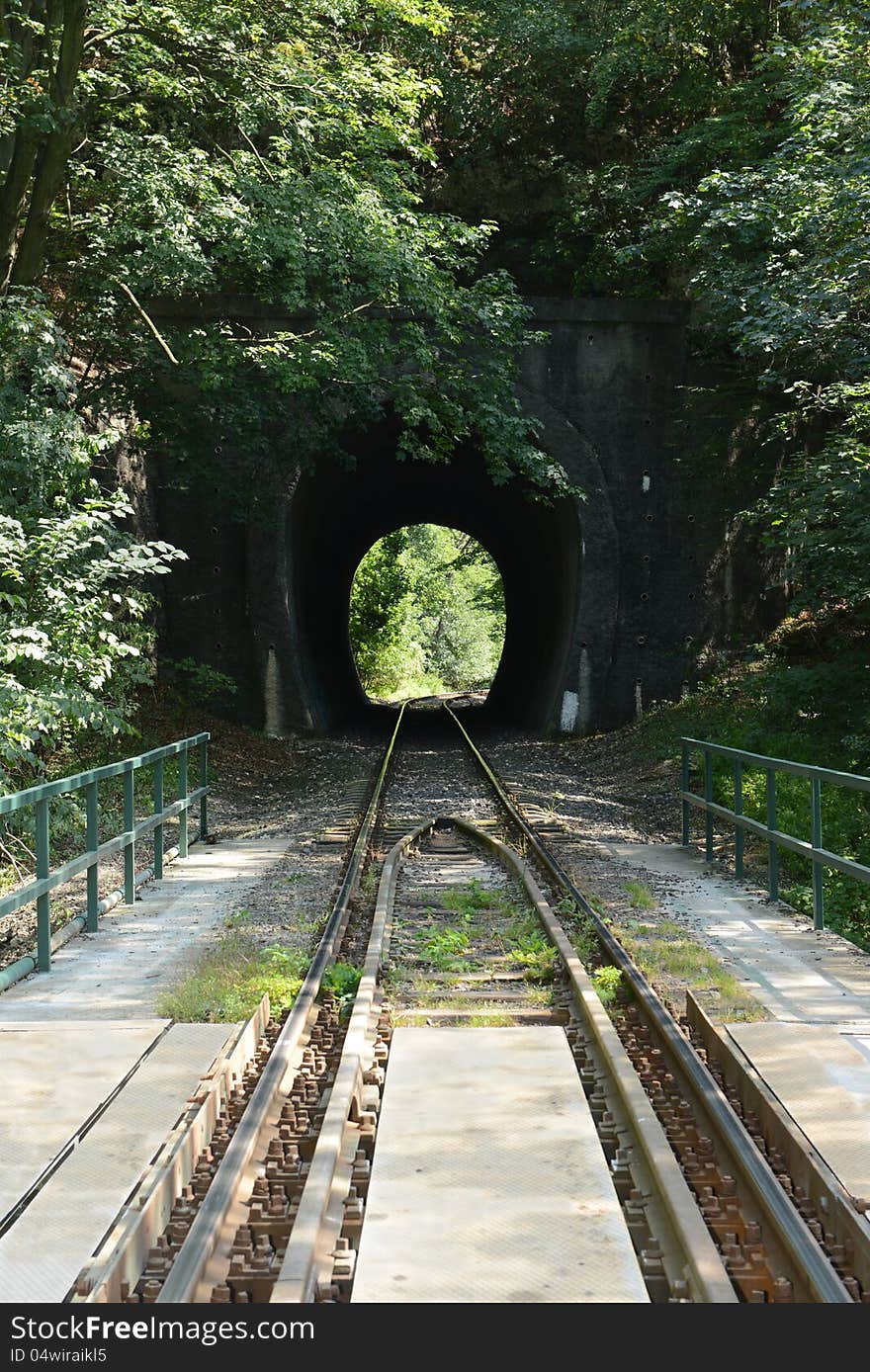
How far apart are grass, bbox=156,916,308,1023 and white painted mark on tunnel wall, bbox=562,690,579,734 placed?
1310 centimetres

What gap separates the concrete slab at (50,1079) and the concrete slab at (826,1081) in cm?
233

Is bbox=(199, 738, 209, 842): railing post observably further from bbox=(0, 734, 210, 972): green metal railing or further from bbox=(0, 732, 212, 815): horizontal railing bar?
bbox=(0, 732, 212, 815): horizontal railing bar

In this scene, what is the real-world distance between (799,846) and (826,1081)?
119 inches

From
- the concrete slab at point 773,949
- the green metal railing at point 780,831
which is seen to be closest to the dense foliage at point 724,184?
the green metal railing at point 780,831

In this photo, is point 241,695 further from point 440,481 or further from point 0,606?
point 0,606

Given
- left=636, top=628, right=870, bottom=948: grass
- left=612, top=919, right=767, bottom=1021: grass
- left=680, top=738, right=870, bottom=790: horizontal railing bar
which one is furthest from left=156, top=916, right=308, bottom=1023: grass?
left=636, top=628, right=870, bottom=948: grass

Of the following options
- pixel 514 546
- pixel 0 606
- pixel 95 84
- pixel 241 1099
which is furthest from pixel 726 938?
pixel 514 546

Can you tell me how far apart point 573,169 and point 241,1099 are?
63.5 feet

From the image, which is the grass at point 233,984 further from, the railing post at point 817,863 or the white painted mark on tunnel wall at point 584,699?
the white painted mark on tunnel wall at point 584,699

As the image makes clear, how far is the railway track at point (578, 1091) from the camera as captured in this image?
3084 mm

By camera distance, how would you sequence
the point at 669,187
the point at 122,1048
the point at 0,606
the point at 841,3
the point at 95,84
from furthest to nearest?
the point at 669,187 < the point at 95,84 < the point at 841,3 < the point at 0,606 < the point at 122,1048

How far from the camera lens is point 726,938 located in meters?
7.01

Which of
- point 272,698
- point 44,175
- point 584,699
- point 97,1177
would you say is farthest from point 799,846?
point 272,698

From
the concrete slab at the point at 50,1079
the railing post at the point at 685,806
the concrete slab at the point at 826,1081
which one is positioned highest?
the railing post at the point at 685,806
